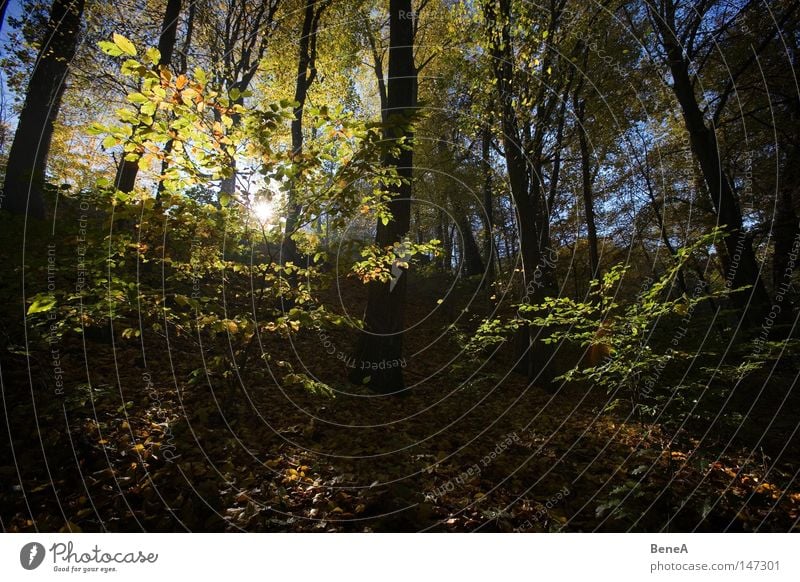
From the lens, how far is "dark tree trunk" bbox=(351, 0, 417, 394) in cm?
596

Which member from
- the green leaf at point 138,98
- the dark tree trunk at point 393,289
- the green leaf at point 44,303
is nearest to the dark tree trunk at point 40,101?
the dark tree trunk at point 393,289

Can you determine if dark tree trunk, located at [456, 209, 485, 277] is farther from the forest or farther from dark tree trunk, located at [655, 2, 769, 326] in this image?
dark tree trunk, located at [655, 2, 769, 326]

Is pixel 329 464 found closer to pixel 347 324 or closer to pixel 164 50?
pixel 347 324

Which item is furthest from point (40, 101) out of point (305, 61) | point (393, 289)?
point (393, 289)

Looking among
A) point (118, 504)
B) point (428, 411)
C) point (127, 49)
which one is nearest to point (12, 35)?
point (127, 49)

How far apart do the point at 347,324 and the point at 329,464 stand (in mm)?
1529

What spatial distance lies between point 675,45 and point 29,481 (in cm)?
1203

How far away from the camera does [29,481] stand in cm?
274

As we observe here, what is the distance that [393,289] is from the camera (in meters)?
6.07
